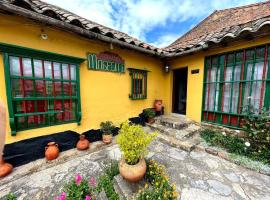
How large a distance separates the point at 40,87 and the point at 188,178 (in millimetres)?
3965

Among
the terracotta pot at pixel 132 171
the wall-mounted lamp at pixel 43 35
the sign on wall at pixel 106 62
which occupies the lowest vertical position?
the terracotta pot at pixel 132 171

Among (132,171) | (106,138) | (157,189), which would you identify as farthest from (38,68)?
(157,189)

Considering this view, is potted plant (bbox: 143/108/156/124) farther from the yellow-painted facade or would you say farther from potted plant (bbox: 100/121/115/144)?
potted plant (bbox: 100/121/115/144)

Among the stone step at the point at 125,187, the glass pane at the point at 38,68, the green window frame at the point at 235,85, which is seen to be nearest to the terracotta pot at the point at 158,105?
the green window frame at the point at 235,85

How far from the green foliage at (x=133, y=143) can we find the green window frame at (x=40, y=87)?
2086 millimetres

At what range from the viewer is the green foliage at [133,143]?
2113 millimetres

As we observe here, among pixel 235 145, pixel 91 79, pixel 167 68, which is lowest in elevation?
pixel 235 145

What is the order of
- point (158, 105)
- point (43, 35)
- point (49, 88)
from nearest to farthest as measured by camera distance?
point (43, 35) < point (49, 88) < point (158, 105)

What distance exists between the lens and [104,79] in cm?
421

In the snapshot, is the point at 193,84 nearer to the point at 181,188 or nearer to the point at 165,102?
the point at 165,102

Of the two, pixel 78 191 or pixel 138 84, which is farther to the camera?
pixel 138 84

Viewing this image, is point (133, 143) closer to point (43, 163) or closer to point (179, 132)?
point (43, 163)

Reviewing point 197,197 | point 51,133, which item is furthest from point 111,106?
point 197,197

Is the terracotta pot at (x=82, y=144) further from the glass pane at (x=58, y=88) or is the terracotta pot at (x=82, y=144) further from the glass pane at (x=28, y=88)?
the glass pane at (x=28, y=88)
